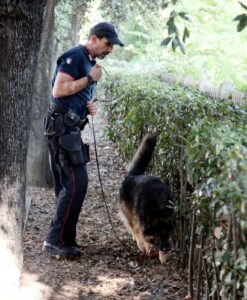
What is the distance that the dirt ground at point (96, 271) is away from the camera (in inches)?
178

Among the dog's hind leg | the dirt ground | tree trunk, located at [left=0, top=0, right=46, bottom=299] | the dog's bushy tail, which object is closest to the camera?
tree trunk, located at [left=0, top=0, right=46, bottom=299]

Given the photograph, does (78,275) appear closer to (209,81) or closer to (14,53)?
(14,53)

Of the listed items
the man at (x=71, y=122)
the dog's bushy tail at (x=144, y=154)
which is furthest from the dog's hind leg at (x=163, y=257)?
the dog's bushy tail at (x=144, y=154)

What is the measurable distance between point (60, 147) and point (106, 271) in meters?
1.29

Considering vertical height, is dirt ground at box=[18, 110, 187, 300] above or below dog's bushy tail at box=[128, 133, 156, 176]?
below

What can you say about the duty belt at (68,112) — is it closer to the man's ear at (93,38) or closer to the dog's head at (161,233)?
the man's ear at (93,38)

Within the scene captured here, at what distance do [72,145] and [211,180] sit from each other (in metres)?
2.27

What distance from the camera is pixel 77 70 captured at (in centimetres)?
507

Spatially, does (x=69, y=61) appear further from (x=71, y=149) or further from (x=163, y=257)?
(x=163, y=257)

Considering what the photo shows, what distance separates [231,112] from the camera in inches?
176

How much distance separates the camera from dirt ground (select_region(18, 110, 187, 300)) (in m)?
4.52

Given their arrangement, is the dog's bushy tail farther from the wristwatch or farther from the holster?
the wristwatch

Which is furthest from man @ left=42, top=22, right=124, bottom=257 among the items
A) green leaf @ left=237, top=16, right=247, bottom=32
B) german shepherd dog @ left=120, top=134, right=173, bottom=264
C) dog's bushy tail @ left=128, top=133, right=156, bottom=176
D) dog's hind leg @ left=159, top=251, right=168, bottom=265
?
green leaf @ left=237, top=16, right=247, bottom=32

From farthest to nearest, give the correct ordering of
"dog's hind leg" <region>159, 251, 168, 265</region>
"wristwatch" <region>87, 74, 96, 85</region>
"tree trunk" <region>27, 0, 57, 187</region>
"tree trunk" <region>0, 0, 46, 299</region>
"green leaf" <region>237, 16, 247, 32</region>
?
"tree trunk" <region>27, 0, 57, 187</region>
"dog's hind leg" <region>159, 251, 168, 265</region>
"wristwatch" <region>87, 74, 96, 85</region>
"tree trunk" <region>0, 0, 46, 299</region>
"green leaf" <region>237, 16, 247, 32</region>
